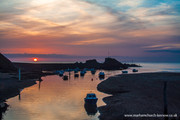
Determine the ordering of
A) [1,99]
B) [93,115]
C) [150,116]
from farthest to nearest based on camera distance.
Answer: [1,99] < [93,115] < [150,116]

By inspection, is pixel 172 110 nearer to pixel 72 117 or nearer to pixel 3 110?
Answer: pixel 72 117

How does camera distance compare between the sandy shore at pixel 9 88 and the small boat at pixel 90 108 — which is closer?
the small boat at pixel 90 108

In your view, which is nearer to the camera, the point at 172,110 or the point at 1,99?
the point at 172,110

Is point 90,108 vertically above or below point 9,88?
below

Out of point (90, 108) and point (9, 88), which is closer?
point (90, 108)

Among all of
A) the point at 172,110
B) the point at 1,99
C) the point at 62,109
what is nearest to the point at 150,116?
the point at 172,110

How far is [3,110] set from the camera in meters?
29.5

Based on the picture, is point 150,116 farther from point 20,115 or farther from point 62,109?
point 20,115

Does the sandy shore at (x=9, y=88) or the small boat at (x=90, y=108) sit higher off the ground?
the sandy shore at (x=9, y=88)

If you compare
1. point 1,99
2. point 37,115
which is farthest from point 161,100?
point 1,99

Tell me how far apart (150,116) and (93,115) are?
27.5 ft

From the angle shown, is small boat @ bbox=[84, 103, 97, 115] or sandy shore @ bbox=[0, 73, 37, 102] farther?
sandy shore @ bbox=[0, 73, 37, 102]

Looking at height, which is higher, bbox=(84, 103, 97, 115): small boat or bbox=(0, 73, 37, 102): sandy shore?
bbox=(0, 73, 37, 102): sandy shore

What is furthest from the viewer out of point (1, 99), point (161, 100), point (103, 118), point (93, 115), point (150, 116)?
point (1, 99)
